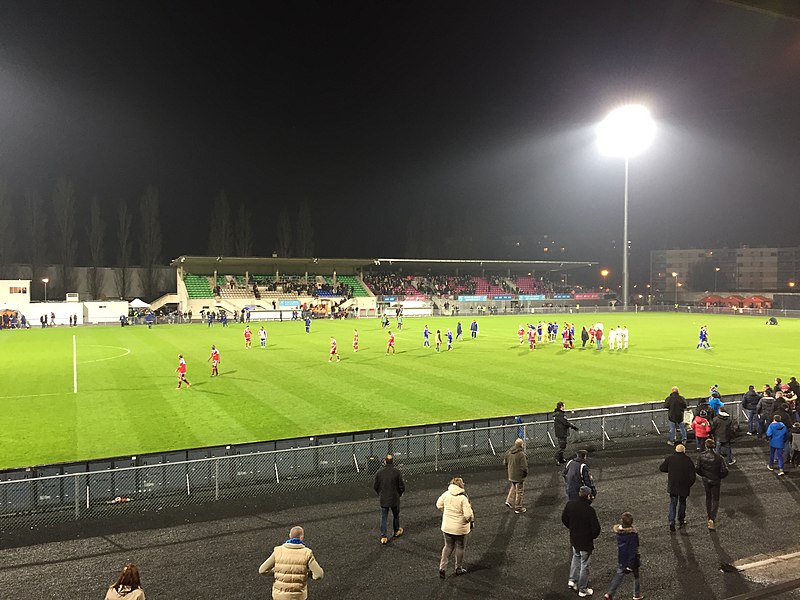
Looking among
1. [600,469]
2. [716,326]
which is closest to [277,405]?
[600,469]

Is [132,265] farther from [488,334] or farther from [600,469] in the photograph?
[600,469]

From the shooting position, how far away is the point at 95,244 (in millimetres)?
71125

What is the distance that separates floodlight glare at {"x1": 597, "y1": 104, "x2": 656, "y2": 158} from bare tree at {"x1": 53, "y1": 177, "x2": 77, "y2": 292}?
63028mm

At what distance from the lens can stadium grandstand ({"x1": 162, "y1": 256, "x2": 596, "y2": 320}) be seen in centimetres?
6556

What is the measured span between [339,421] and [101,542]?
8.42 metres

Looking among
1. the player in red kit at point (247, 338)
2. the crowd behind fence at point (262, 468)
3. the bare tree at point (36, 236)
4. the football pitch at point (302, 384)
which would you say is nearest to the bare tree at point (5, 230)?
the bare tree at point (36, 236)

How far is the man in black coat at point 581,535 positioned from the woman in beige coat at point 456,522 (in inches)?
52.4

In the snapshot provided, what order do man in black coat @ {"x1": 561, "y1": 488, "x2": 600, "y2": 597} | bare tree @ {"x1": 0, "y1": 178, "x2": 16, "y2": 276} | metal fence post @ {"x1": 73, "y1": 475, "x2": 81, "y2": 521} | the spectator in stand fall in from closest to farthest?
man in black coat @ {"x1": 561, "y1": 488, "x2": 600, "y2": 597}
metal fence post @ {"x1": 73, "y1": 475, "x2": 81, "y2": 521}
the spectator in stand
bare tree @ {"x1": 0, "y1": 178, "x2": 16, "y2": 276}

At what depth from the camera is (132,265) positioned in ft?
242

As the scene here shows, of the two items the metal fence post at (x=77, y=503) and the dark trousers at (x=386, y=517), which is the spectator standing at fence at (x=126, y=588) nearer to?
the dark trousers at (x=386, y=517)

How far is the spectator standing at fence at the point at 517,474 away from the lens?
33.7ft

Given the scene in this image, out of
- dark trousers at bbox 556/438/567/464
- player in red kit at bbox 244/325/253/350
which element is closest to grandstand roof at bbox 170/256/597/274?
player in red kit at bbox 244/325/253/350

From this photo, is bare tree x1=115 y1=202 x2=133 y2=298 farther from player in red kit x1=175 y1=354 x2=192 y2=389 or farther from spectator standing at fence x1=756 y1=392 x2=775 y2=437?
spectator standing at fence x1=756 y1=392 x2=775 y2=437

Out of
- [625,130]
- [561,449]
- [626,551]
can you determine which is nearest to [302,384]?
[561,449]
